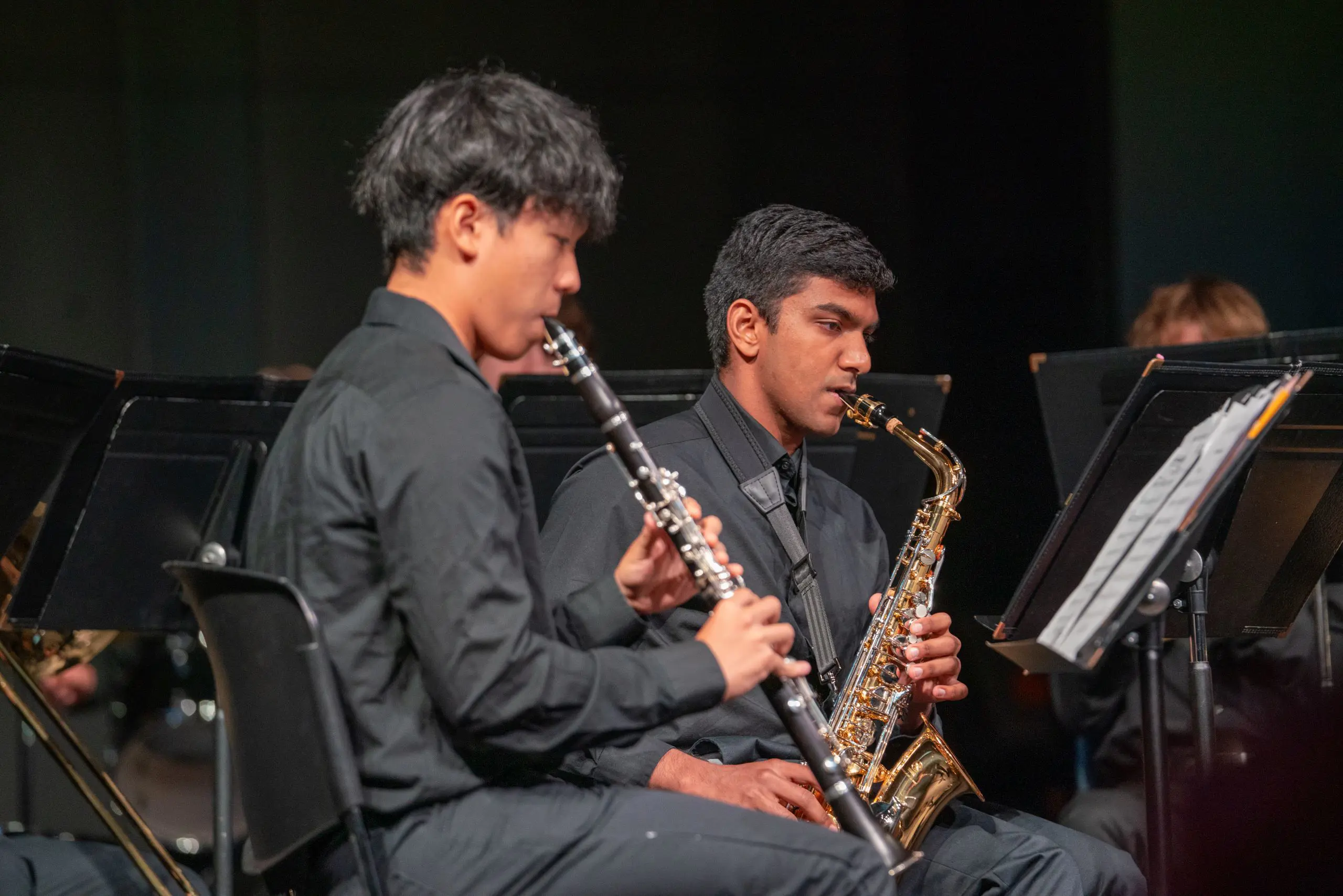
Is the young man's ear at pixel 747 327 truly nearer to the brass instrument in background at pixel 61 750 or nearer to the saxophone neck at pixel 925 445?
the saxophone neck at pixel 925 445

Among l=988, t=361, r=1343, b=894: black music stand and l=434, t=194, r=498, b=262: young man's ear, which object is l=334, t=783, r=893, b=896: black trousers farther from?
l=434, t=194, r=498, b=262: young man's ear

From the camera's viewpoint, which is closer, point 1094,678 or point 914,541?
point 914,541

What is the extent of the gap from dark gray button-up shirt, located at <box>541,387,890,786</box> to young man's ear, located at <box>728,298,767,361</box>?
138 millimetres

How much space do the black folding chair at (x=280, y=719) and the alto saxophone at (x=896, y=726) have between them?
113 cm

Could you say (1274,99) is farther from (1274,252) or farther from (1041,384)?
(1041,384)

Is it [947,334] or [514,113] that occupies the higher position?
[514,113]

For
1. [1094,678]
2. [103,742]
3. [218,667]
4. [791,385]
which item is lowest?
[103,742]

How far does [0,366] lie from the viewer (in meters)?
2.25

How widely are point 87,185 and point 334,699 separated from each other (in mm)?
3797

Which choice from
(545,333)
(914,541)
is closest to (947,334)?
(914,541)

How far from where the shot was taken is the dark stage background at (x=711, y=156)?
4348mm

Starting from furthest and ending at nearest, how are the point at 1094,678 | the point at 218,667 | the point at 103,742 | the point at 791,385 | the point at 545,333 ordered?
1. the point at 103,742
2. the point at 1094,678
3. the point at 791,385
4. the point at 545,333
5. the point at 218,667

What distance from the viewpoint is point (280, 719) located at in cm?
156

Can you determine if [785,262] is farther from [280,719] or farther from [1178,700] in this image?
[1178,700]
